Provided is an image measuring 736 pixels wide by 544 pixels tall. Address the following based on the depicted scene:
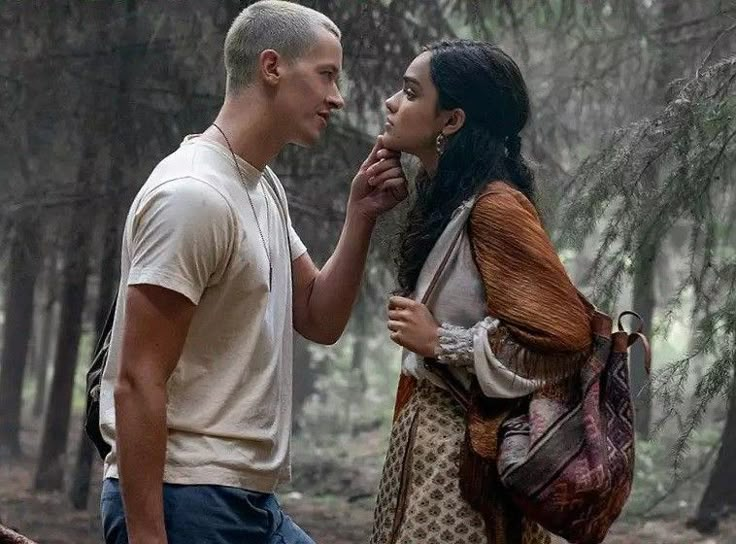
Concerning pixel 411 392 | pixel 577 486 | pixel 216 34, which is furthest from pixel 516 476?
pixel 216 34

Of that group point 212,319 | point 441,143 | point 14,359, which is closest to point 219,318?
point 212,319

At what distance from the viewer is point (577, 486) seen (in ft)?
8.49

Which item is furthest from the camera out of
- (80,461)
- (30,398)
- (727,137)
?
(30,398)

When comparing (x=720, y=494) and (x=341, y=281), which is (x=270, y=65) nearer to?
(x=341, y=281)

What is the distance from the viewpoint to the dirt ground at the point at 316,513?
8812mm

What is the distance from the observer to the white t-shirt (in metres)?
2.46

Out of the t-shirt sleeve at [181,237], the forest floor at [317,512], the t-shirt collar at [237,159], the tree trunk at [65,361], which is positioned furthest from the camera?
the tree trunk at [65,361]

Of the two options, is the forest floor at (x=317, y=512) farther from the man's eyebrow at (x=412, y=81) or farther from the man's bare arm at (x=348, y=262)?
the man's eyebrow at (x=412, y=81)

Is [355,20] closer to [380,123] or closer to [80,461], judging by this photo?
[380,123]

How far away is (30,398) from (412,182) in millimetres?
26468

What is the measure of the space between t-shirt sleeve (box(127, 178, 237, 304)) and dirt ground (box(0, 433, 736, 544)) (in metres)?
6.23

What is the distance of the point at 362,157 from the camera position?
28.0 ft

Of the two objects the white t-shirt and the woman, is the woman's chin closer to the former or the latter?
the woman

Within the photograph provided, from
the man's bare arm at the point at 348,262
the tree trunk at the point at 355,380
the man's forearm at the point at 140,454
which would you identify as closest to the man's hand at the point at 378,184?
the man's bare arm at the point at 348,262
